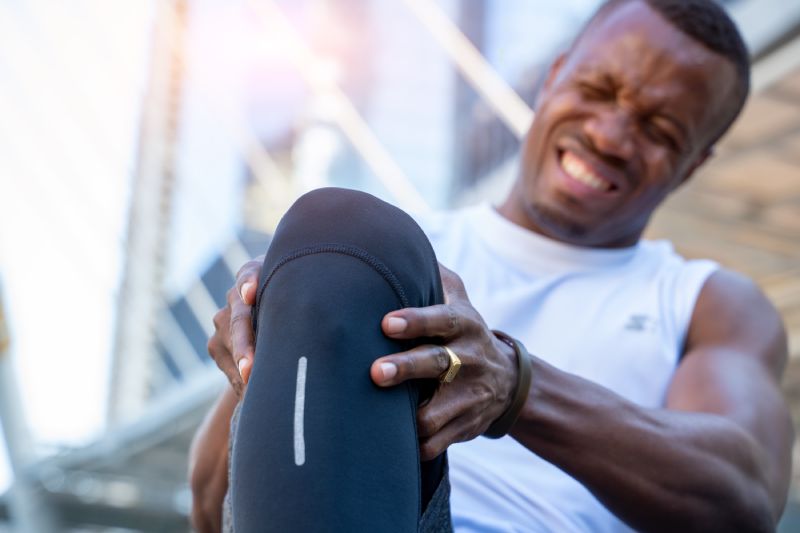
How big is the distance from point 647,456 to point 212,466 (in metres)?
0.35

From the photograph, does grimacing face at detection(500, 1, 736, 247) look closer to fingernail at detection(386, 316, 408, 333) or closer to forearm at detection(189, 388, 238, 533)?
forearm at detection(189, 388, 238, 533)

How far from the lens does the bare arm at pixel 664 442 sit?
56 cm

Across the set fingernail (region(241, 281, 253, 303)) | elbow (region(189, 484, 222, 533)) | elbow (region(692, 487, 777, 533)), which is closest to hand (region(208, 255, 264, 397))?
fingernail (region(241, 281, 253, 303))

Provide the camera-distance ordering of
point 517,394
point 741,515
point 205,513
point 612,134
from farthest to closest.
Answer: point 612,134, point 205,513, point 741,515, point 517,394

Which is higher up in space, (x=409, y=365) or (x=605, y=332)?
(x=409, y=365)

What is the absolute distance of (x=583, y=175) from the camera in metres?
0.92

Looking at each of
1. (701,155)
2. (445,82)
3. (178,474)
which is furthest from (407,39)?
(701,155)

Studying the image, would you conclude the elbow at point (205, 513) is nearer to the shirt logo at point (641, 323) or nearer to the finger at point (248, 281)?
the finger at point (248, 281)

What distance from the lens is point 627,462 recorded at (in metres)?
0.60

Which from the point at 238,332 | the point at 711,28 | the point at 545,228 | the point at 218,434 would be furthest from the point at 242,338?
the point at 711,28

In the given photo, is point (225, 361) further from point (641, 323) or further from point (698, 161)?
point (698, 161)

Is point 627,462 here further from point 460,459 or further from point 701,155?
point 701,155

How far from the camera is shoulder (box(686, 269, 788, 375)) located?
82 cm

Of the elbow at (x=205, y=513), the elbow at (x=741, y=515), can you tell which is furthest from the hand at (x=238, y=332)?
the elbow at (x=741, y=515)
